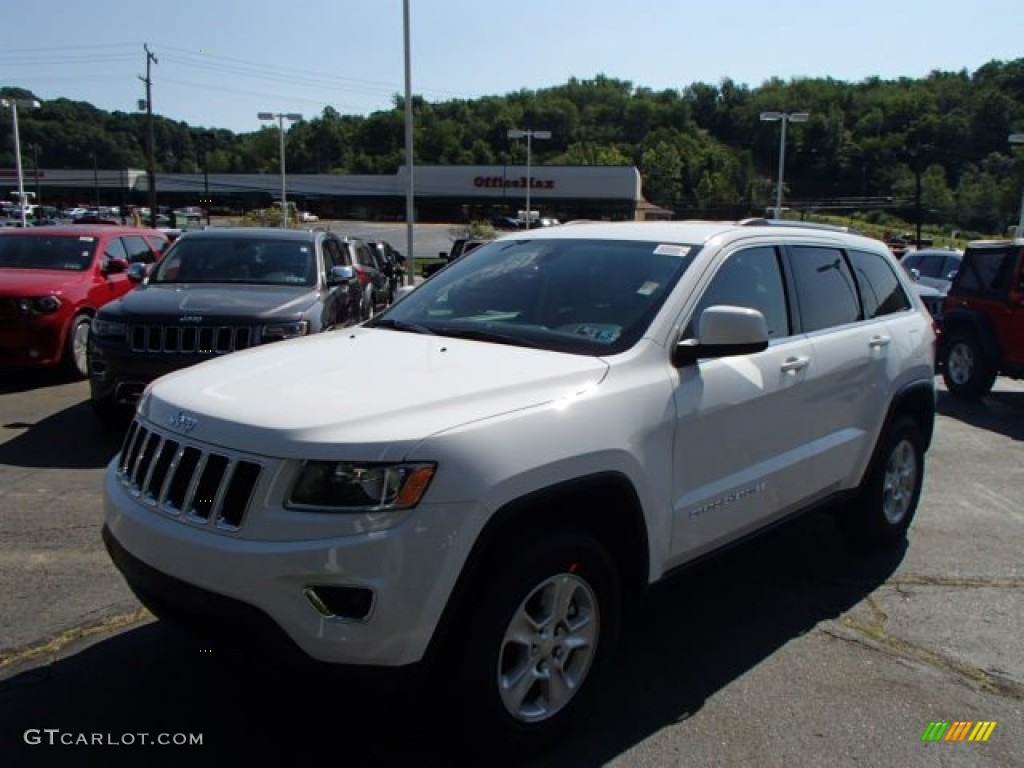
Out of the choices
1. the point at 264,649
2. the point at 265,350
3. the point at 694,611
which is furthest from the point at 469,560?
the point at 694,611

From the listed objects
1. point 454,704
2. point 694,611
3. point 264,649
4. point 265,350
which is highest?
point 265,350

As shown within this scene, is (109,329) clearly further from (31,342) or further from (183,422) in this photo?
(183,422)

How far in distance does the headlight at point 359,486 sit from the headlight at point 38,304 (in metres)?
8.05

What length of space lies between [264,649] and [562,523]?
1.04 m

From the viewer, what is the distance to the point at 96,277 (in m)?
10.3

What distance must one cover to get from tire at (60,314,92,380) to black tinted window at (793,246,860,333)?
787 centimetres

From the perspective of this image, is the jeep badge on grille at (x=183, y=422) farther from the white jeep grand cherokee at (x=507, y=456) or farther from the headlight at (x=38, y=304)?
the headlight at (x=38, y=304)

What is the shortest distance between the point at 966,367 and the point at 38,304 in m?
10.9

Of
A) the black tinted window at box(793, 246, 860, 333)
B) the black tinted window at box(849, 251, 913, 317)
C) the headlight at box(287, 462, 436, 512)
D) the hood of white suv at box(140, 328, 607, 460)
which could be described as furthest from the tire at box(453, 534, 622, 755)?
the black tinted window at box(849, 251, 913, 317)

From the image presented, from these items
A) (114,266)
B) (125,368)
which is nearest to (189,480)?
(125,368)

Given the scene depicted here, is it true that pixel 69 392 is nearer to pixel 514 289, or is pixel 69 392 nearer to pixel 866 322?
pixel 514 289

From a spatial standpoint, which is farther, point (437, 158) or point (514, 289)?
point (437, 158)

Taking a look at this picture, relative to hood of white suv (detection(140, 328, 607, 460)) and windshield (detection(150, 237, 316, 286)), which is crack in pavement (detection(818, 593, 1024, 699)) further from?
windshield (detection(150, 237, 316, 286))

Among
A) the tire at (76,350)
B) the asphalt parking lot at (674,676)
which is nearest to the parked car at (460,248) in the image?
the asphalt parking lot at (674,676)
